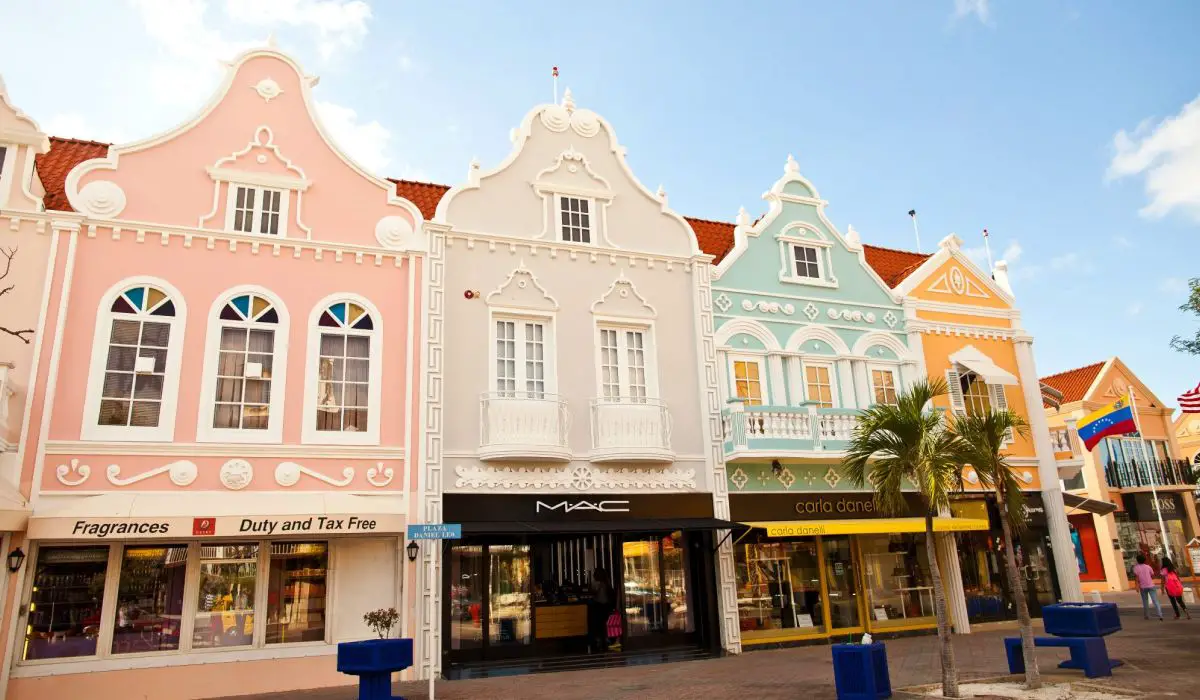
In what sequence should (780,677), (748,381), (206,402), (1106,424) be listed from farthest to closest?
(1106,424)
(748,381)
(206,402)
(780,677)

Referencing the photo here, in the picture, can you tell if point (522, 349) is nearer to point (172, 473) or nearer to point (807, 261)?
point (172, 473)

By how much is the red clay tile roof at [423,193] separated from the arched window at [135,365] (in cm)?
505

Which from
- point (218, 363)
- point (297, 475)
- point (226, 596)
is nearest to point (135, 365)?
point (218, 363)

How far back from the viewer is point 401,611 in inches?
515

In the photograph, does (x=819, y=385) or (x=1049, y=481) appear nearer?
(x=819, y=385)

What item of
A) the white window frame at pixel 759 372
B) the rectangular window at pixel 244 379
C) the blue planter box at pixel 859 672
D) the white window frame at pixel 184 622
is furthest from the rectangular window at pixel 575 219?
the blue planter box at pixel 859 672

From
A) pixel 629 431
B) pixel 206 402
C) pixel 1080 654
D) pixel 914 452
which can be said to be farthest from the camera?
pixel 629 431

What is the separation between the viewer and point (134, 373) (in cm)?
1280

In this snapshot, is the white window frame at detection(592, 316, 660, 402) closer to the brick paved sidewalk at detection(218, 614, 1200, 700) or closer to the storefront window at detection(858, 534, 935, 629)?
the brick paved sidewalk at detection(218, 614, 1200, 700)

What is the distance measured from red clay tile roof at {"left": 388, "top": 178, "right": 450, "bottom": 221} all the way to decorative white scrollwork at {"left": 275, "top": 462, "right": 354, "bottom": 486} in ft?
18.1

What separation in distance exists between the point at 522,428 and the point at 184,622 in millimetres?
6107

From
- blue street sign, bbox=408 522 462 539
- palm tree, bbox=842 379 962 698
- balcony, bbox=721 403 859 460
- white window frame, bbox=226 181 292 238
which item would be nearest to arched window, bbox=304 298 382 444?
white window frame, bbox=226 181 292 238

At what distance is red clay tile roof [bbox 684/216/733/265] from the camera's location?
18703 mm

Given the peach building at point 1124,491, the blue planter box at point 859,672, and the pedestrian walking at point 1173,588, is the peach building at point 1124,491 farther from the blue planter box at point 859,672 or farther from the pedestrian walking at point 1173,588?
the blue planter box at point 859,672
